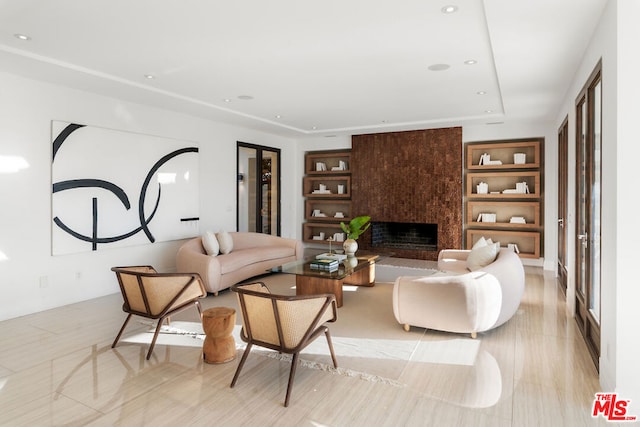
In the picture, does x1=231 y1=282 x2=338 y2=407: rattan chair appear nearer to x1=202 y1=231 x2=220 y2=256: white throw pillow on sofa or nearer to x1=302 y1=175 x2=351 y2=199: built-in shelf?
x1=202 y1=231 x2=220 y2=256: white throw pillow on sofa

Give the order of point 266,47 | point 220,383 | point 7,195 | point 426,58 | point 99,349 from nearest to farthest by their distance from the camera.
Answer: point 220,383
point 99,349
point 266,47
point 426,58
point 7,195

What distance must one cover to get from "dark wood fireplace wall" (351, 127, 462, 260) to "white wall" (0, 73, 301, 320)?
161 inches

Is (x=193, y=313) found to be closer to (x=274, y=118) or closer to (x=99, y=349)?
(x=99, y=349)

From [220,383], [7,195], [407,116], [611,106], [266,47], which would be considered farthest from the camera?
[407,116]

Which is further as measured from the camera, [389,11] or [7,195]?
[7,195]

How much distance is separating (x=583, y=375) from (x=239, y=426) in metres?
2.55

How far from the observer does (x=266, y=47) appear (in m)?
3.74

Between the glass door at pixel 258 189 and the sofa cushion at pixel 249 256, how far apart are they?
4.81 ft

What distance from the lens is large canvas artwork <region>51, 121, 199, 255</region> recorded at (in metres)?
4.89

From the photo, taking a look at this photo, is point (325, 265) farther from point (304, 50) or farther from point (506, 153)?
point (506, 153)

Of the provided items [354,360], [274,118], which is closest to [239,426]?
[354,360]

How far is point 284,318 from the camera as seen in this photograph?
2695 millimetres

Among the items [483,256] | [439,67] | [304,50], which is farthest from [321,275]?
[439,67]

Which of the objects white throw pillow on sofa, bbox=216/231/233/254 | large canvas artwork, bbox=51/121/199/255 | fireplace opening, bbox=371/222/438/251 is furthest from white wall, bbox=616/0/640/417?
fireplace opening, bbox=371/222/438/251
